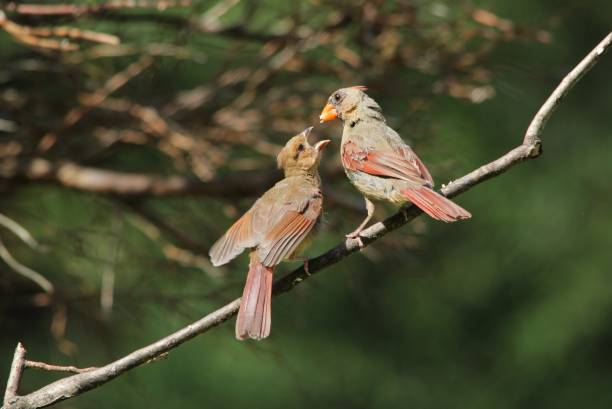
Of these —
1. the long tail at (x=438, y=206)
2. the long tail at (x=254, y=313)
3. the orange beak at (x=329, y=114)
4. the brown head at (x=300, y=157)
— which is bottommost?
the long tail at (x=254, y=313)

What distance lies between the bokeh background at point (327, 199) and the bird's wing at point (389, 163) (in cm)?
79

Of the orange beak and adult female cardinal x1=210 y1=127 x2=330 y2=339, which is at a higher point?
the orange beak

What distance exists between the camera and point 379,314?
689 cm

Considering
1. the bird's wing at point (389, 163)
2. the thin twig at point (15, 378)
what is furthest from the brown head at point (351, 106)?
the thin twig at point (15, 378)

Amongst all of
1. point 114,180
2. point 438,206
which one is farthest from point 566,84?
point 114,180

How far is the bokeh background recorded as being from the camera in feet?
14.3

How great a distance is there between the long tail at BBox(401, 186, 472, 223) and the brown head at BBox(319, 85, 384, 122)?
861 mm

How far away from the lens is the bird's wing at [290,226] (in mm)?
3010

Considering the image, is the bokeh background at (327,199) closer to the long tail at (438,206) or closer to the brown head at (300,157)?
the brown head at (300,157)

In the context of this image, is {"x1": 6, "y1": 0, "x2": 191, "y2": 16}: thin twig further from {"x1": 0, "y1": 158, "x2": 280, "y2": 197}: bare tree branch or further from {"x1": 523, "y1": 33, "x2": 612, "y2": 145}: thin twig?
{"x1": 523, "y1": 33, "x2": 612, "y2": 145}: thin twig

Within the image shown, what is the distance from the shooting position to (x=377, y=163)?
3262mm

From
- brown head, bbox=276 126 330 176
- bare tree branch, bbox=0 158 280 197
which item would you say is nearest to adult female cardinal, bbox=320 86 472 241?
brown head, bbox=276 126 330 176

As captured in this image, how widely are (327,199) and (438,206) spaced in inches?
63.2

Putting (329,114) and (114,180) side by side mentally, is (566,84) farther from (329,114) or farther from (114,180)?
(114,180)
